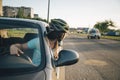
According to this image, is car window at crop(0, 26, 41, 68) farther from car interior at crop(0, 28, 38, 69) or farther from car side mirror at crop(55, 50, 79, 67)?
car side mirror at crop(55, 50, 79, 67)

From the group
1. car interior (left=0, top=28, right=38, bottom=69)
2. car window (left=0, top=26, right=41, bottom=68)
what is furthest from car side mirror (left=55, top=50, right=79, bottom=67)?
car interior (left=0, top=28, right=38, bottom=69)

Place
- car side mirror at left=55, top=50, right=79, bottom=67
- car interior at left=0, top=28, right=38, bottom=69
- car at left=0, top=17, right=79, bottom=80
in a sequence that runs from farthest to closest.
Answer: car side mirror at left=55, top=50, right=79, bottom=67, car interior at left=0, top=28, right=38, bottom=69, car at left=0, top=17, right=79, bottom=80

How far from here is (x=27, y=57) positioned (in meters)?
3.25

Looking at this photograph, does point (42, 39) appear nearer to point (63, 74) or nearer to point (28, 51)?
point (28, 51)

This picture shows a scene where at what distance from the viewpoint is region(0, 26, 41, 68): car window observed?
2.99 meters

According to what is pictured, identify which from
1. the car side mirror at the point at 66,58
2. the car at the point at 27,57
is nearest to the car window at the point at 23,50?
the car at the point at 27,57

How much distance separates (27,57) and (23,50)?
9.8 inches

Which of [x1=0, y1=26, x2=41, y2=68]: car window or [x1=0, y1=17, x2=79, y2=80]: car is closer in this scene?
[x1=0, y1=17, x2=79, y2=80]: car

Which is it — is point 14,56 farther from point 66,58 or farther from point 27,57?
point 66,58

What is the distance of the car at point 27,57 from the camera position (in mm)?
2724

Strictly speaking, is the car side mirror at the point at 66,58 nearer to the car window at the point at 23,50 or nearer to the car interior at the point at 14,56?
the car window at the point at 23,50

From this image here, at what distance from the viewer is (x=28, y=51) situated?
3.44m

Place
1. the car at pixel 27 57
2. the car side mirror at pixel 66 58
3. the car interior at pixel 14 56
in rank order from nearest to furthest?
the car at pixel 27 57 < the car interior at pixel 14 56 < the car side mirror at pixel 66 58

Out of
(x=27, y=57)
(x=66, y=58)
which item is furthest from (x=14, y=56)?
(x=66, y=58)
